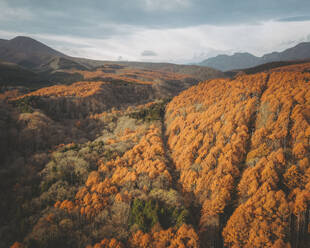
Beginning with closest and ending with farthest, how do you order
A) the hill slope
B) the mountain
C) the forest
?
the hill slope < the forest < the mountain

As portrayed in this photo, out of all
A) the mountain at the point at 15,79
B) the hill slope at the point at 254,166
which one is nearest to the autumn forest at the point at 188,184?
the hill slope at the point at 254,166

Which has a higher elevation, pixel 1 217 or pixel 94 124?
pixel 94 124

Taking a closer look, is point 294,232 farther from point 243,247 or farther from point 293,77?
point 293,77

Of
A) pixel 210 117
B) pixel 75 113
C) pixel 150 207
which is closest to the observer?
pixel 150 207

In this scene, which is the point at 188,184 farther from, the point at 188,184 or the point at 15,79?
the point at 15,79

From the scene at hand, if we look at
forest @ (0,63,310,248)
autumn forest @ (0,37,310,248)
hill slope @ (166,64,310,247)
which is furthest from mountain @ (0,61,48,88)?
hill slope @ (166,64,310,247)

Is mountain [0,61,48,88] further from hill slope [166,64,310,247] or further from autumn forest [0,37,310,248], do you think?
hill slope [166,64,310,247]

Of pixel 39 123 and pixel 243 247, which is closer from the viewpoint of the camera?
pixel 243 247

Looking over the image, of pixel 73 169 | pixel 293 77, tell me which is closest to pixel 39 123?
pixel 73 169
